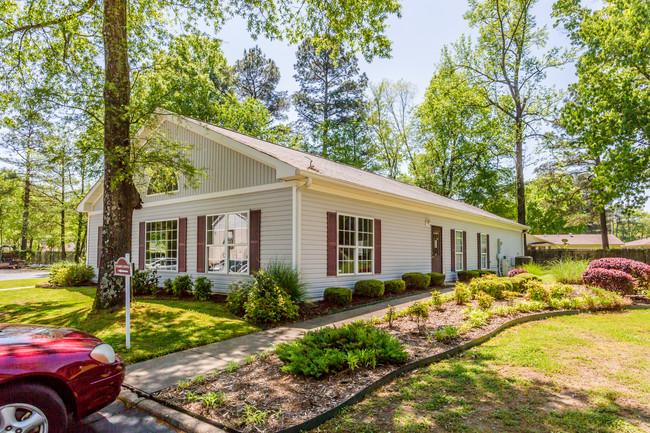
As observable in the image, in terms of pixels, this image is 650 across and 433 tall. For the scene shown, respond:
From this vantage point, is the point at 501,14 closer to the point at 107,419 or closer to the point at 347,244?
the point at 347,244

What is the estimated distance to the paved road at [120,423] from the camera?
3137 mm

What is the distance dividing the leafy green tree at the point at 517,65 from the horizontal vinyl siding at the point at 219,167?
2111 cm

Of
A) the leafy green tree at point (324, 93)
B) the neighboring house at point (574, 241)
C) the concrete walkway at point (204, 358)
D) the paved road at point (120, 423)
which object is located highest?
the leafy green tree at point (324, 93)

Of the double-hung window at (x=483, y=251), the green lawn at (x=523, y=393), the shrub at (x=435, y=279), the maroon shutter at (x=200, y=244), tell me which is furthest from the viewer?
the double-hung window at (x=483, y=251)

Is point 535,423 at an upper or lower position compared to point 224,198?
lower

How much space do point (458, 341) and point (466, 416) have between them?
2.32m

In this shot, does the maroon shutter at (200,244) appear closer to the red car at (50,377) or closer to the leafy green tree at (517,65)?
the red car at (50,377)

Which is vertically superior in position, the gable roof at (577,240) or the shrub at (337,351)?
the gable roof at (577,240)

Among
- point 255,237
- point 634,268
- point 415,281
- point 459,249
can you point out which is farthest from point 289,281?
point 459,249

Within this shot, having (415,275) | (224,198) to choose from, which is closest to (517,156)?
(415,275)

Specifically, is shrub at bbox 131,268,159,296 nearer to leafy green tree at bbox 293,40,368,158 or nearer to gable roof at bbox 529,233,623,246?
leafy green tree at bbox 293,40,368,158

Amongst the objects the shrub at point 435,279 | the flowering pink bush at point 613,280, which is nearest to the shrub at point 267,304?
the shrub at point 435,279

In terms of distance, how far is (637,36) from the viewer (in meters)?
10.4

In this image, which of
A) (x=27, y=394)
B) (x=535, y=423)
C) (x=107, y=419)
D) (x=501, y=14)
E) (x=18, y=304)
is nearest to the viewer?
(x=27, y=394)
